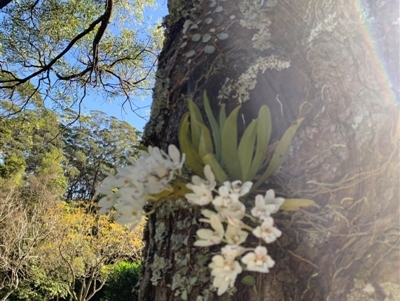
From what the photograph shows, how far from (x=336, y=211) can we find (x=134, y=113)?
4724 millimetres

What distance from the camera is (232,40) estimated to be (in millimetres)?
845

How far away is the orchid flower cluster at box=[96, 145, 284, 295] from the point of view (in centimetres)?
52

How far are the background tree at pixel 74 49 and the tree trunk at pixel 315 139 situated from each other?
3964 millimetres

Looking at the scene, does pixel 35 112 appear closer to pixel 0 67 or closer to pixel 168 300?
pixel 0 67

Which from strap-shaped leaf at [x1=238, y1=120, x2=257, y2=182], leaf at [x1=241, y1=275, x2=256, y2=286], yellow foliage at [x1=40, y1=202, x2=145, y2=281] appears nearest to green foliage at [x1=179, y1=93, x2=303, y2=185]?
strap-shaped leaf at [x1=238, y1=120, x2=257, y2=182]

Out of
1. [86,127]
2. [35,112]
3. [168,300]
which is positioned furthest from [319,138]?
[86,127]

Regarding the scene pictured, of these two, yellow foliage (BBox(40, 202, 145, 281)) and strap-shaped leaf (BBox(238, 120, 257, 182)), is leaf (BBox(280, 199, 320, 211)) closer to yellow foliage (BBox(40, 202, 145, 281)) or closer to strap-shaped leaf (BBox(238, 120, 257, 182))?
strap-shaped leaf (BBox(238, 120, 257, 182))

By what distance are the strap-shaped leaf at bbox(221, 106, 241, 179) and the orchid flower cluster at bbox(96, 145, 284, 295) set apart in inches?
2.4

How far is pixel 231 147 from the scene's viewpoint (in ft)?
2.11

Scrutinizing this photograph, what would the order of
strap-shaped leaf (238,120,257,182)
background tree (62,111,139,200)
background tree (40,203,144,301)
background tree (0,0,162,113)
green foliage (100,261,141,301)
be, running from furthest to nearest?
background tree (62,111,139,200) → background tree (40,203,144,301) → green foliage (100,261,141,301) → background tree (0,0,162,113) → strap-shaped leaf (238,120,257,182)

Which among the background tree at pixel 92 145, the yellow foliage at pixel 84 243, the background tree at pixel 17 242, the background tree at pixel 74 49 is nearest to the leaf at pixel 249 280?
the background tree at pixel 74 49

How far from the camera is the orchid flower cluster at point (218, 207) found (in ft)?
1.69

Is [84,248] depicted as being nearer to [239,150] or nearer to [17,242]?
[17,242]

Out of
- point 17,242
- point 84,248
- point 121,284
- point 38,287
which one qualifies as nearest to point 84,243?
point 84,248
